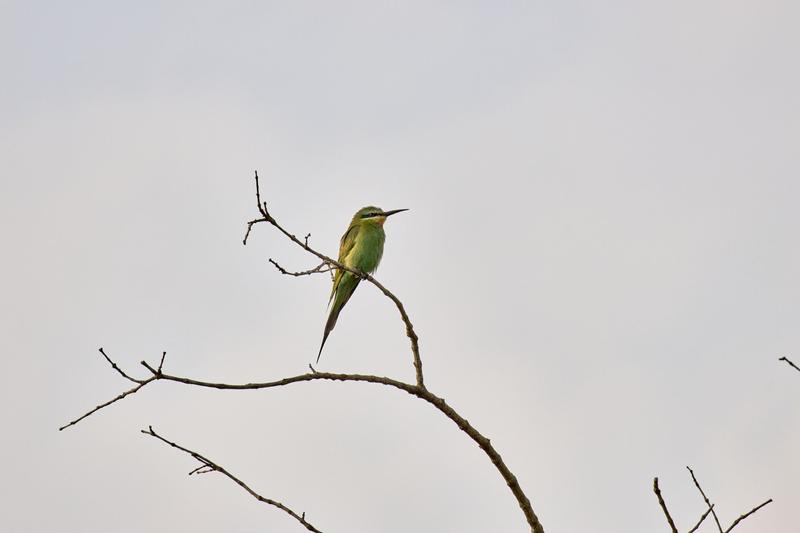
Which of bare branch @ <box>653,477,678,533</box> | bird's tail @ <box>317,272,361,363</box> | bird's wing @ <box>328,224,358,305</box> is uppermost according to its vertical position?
bird's wing @ <box>328,224,358,305</box>

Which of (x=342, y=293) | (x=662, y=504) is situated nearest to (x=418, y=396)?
(x=662, y=504)

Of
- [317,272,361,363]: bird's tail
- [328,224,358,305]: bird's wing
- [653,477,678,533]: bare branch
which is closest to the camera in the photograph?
[653,477,678,533]: bare branch

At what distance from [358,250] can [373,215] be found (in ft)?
1.65

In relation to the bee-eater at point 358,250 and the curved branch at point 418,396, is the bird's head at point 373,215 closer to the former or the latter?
the bee-eater at point 358,250

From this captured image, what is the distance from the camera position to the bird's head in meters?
8.25

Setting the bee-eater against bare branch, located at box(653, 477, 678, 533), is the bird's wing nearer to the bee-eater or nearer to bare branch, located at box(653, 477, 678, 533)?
the bee-eater

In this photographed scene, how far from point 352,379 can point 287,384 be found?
0.26m

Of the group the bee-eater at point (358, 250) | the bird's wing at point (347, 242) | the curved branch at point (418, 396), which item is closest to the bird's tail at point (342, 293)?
the bee-eater at point (358, 250)

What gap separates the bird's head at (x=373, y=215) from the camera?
27.1 ft

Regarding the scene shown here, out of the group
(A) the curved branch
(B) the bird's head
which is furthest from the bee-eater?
(A) the curved branch

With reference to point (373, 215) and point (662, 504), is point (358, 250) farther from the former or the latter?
point (662, 504)

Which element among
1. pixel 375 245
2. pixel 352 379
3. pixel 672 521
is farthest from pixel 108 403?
pixel 375 245

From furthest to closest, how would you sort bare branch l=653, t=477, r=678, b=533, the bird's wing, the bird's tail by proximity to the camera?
the bird's wing < the bird's tail < bare branch l=653, t=477, r=678, b=533

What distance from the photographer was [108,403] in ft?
10.9
